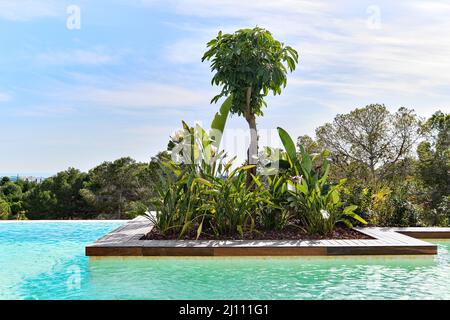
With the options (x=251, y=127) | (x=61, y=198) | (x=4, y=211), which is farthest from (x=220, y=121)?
(x=4, y=211)

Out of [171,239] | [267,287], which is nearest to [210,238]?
[171,239]

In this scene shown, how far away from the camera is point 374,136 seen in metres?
Answer: 20.6

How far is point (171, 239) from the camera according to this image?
294 inches

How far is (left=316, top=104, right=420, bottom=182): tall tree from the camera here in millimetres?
20594

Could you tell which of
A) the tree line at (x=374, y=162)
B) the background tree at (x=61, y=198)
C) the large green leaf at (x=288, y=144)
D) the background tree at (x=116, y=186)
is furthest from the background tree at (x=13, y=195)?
the large green leaf at (x=288, y=144)

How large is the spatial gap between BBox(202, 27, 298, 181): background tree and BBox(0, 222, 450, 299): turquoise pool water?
388cm

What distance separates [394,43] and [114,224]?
8.20 meters

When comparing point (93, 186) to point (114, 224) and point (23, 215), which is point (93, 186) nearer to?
point (23, 215)

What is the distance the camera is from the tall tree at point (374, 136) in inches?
811

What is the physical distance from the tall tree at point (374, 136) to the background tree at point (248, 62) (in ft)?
33.4

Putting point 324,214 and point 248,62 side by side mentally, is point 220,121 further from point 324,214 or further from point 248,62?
point 248,62

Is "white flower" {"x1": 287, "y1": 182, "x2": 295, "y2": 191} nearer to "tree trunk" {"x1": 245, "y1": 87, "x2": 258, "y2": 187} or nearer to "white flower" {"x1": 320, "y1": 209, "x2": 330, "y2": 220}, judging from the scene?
"white flower" {"x1": 320, "y1": 209, "x2": 330, "y2": 220}

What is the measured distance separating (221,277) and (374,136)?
16.2m
